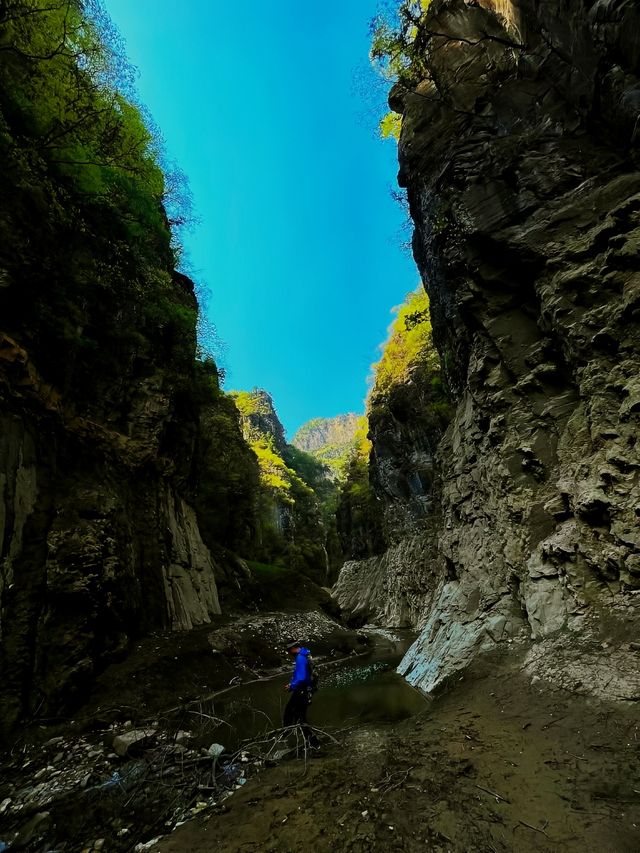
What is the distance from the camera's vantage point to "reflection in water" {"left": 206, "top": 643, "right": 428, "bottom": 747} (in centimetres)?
851

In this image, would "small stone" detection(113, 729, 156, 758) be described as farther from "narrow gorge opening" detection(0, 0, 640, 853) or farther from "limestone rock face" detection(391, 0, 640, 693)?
"limestone rock face" detection(391, 0, 640, 693)

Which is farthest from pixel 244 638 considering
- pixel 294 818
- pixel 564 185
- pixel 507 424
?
pixel 564 185

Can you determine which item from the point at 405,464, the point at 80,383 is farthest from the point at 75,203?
the point at 405,464

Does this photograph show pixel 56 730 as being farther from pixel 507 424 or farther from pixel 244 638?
pixel 507 424

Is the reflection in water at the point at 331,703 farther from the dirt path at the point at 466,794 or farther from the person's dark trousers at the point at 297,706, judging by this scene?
the dirt path at the point at 466,794

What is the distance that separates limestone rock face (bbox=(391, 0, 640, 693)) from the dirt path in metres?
1.84

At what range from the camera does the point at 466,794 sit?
14.7 ft

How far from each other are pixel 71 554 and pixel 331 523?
59461 millimetres

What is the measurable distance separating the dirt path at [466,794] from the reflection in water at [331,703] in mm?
2527

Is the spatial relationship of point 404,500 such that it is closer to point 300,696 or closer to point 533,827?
point 300,696

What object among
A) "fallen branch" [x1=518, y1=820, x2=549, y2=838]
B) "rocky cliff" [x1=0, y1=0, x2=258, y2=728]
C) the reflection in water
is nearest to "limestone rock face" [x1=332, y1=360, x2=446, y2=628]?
the reflection in water

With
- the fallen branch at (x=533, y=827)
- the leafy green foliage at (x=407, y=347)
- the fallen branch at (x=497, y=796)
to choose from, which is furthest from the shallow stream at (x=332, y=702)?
the leafy green foliage at (x=407, y=347)

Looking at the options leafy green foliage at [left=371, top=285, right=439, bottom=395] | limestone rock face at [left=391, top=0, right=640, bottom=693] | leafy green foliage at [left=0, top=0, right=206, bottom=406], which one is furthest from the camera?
leafy green foliage at [left=371, top=285, right=439, bottom=395]

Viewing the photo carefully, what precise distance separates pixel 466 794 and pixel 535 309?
443 inches
